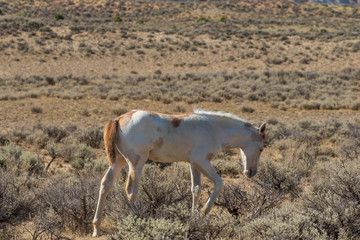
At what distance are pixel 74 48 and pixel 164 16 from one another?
32137 mm

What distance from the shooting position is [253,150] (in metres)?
4.94

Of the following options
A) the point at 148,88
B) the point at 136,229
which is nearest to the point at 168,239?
the point at 136,229

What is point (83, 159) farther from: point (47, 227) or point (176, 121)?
point (176, 121)

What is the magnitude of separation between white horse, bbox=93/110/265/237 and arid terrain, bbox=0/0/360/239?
0.45m

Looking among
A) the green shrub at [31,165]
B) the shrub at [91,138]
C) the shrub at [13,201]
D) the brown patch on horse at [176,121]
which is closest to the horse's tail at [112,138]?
the brown patch on horse at [176,121]

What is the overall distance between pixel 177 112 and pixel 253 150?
494 inches

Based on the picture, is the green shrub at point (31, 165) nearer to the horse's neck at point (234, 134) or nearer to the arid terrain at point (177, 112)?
the arid terrain at point (177, 112)

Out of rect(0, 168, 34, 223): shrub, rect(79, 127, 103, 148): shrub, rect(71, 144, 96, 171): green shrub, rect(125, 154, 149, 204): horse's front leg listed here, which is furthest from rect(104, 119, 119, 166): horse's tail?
rect(79, 127, 103, 148): shrub

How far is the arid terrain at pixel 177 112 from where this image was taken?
4699 millimetres

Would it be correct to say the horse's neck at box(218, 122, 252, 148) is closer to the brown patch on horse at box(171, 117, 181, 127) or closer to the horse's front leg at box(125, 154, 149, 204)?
the brown patch on horse at box(171, 117, 181, 127)

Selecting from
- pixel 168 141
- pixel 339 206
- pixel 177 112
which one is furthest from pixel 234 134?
pixel 177 112

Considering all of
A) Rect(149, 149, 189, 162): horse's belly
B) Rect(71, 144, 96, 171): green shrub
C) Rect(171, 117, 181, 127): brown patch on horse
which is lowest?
Rect(71, 144, 96, 171): green shrub

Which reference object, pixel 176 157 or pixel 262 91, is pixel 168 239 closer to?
pixel 176 157

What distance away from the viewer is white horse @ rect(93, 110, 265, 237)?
454cm
